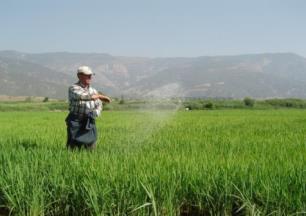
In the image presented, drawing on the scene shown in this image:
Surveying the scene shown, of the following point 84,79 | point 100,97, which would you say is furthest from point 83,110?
point 84,79

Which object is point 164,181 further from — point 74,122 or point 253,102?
point 253,102

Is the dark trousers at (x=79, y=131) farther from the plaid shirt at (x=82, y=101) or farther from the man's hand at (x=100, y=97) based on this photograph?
the man's hand at (x=100, y=97)

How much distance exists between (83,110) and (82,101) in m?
0.12

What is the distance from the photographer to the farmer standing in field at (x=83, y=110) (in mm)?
6246

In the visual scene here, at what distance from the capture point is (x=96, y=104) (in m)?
6.43

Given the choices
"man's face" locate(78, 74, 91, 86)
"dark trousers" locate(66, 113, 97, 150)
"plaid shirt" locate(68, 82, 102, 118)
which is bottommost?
"dark trousers" locate(66, 113, 97, 150)

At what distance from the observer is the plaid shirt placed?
625 cm

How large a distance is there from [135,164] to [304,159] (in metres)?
1.75

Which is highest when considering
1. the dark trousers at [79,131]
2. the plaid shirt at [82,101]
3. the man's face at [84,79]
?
the man's face at [84,79]

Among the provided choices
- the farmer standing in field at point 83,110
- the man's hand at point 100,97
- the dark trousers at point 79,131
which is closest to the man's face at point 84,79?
the farmer standing in field at point 83,110

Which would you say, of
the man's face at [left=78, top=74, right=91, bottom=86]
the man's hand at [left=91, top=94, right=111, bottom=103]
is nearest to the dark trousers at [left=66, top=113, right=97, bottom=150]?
the man's hand at [left=91, top=94, right=111, bottom=103]

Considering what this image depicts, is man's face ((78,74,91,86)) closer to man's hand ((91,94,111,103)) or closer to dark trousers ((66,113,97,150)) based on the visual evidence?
man's hand ((91,94,111,103))

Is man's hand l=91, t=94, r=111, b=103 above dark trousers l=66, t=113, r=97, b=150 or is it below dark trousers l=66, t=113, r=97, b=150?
above

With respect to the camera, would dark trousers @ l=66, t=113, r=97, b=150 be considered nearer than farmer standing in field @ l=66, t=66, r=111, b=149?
No
